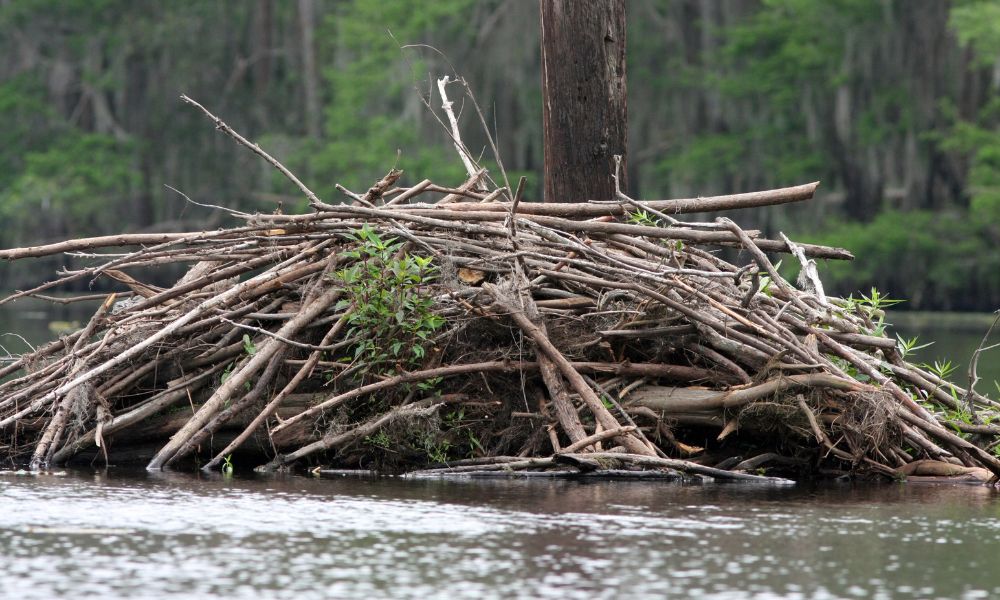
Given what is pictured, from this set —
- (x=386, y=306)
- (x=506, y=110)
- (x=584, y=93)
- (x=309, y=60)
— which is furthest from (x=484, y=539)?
(x=309, y=60)

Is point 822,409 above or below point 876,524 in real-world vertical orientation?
above

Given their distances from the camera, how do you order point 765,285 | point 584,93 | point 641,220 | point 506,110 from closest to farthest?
point 765,285 < point 641,220 < point 584,93 < point 506,110

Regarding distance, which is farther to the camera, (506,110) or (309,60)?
(309,60)

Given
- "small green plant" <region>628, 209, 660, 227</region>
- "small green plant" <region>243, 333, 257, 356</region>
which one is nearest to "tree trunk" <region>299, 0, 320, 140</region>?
"small green plant" <region>628, 209, 660, 227</region>

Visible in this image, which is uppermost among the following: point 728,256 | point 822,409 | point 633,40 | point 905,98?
point 633,40

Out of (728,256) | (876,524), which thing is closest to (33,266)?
(728,256)

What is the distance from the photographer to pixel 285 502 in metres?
5.88

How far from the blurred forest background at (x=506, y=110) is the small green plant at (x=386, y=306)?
22925mm

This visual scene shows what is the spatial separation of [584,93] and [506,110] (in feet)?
94.8

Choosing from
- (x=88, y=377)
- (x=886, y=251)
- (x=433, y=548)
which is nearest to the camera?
(x=433, y=548)

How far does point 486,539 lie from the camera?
5.04 meters

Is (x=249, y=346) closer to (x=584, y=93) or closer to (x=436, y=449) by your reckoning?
(x=436, y=449)

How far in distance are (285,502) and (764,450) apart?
2.46 meters

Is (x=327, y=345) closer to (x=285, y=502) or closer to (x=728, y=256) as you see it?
(x=285, y=502)
